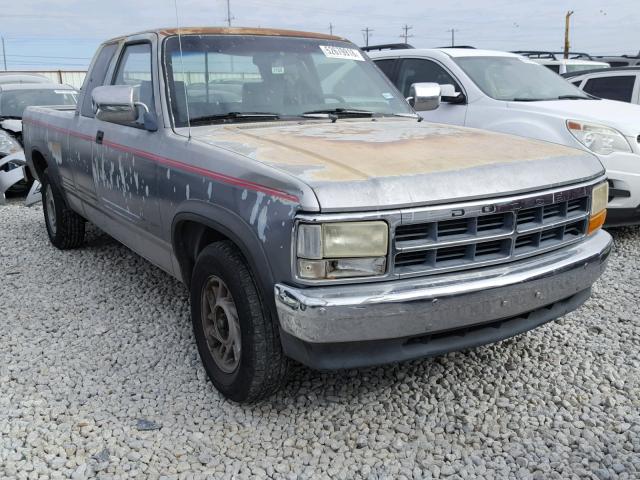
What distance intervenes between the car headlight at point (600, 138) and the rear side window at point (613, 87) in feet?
13.5

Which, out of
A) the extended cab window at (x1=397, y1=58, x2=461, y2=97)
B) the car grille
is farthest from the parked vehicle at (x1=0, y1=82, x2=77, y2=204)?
the car grille

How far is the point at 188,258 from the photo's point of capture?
11.0ft

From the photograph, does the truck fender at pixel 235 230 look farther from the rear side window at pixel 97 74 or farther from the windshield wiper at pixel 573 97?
the windshield wiper at pixel 573 97

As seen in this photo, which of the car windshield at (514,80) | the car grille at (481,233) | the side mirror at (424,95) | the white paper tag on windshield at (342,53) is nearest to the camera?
the car grille at (481,233)

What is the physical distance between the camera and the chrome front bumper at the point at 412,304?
2357 millimetres

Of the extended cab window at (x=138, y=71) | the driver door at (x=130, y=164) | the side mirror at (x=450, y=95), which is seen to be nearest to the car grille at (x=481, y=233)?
the driver door at (x=130, y=164)


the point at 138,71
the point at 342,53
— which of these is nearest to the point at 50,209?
the point at 138,71

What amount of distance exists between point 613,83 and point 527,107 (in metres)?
4.02

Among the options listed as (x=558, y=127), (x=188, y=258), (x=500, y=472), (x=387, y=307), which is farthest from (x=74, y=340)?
(x=558, y=127)

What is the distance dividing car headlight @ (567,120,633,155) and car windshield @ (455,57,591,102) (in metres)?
0.98

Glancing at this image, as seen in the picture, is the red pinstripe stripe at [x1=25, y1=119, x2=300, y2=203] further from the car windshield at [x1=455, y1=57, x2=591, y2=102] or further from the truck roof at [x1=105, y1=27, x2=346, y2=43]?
the car windshield at [x1=455, y1=57, x2=591, y2=102]

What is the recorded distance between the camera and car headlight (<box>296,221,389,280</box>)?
235 centimetres

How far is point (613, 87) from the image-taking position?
29.8 feet

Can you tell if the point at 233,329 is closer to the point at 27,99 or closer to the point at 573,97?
the point at 573,97
